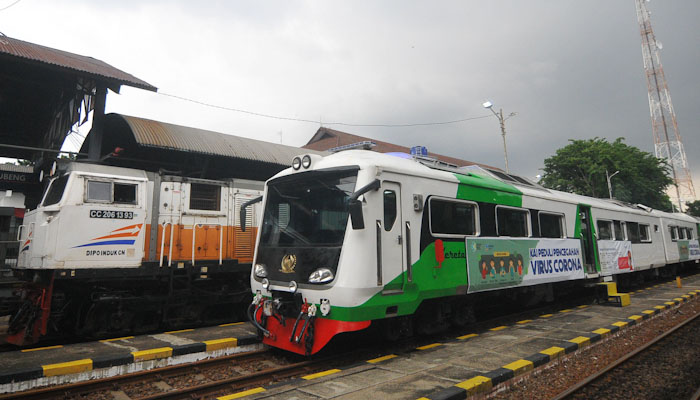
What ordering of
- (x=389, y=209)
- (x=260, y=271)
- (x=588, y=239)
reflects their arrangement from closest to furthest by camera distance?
(x=389, y=209)
(x=260, y=271)
(x=588, y=239)

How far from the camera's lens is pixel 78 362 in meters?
4.96

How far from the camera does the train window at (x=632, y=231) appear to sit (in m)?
12.9

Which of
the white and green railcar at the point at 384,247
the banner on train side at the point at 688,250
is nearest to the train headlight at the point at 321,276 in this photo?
the white and green railcar at the point at 384,247

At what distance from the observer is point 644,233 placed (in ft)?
46.3

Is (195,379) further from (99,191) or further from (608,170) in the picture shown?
(608,170)

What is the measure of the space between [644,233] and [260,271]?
14656 mm

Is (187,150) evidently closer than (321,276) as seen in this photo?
No

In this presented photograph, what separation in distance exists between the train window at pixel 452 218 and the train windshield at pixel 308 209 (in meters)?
1.62

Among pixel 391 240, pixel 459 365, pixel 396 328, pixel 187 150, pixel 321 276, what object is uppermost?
pixel 187 150

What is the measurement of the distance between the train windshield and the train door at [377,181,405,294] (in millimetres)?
558

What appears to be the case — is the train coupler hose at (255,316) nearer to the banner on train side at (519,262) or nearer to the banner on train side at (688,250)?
the banner on train side at (519,262)

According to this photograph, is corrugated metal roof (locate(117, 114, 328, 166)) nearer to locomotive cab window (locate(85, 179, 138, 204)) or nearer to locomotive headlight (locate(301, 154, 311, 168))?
locomotive cab window (locate(85, 179, 138, 204))

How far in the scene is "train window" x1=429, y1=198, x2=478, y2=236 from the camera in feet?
20.4

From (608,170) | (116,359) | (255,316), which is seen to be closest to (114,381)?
(116,359)
